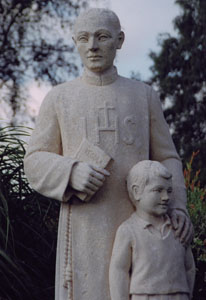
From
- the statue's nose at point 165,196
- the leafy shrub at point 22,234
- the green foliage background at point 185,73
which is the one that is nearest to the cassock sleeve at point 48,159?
the statue's nose at point 165,196

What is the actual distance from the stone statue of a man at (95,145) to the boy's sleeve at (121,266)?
0.07 m

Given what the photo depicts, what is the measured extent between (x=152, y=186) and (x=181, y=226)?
35 cm

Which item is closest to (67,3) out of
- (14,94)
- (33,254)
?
(14,94)

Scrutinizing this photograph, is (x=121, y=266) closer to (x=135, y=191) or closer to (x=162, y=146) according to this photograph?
(x=135, y=191)

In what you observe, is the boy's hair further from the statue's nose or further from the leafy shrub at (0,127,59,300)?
the leafy shrub at (0,127,59,300)

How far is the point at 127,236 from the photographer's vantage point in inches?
181

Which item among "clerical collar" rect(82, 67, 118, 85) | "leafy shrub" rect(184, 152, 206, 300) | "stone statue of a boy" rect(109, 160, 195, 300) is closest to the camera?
"stone statue of a boy" rect(109, 160, 195, 300)

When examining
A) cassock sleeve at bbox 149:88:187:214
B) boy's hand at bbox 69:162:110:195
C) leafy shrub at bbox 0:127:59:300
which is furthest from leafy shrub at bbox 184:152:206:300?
boy's hand at bbox 69:162:110:195

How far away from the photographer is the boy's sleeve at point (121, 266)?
452cm

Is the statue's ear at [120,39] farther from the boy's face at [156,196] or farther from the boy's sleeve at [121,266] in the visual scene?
the boy's sleeve at [121,266]

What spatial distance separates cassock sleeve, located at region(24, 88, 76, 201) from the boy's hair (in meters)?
0.40

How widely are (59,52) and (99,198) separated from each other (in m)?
10.9

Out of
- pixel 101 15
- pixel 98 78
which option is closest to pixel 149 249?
pixel 98 78

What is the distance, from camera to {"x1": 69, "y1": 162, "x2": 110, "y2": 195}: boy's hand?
15.0 feet
